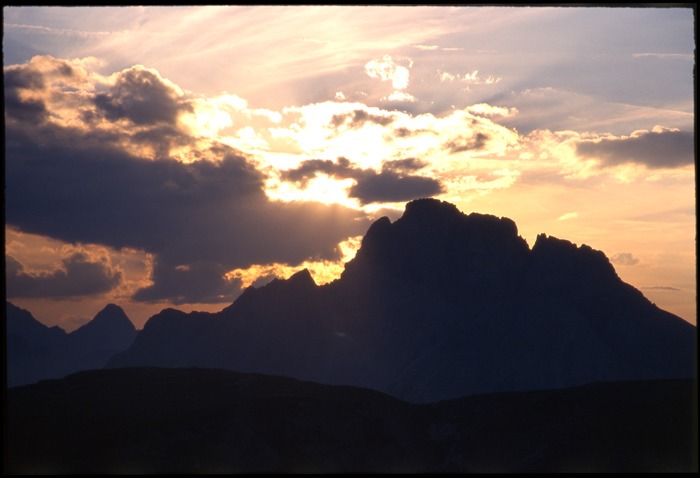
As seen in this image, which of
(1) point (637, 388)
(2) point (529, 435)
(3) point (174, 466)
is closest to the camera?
(3) point (174, 466)

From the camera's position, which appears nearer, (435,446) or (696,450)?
(696,450)

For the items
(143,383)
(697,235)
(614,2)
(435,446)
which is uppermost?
(614,2)

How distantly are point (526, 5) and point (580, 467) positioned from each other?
96.8m

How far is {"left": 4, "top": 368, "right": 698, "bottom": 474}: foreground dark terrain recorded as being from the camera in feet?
336

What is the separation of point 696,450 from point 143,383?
13665 centimetres

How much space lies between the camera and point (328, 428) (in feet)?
387

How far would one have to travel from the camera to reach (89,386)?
13612cm

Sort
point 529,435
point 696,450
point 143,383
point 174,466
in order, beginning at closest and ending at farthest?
1. point 696,450
2. point 174,466
3. point 529,435
4. point 143,383

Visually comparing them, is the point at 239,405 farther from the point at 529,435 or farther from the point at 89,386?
the point at 529,435

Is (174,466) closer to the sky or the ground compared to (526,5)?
closer to the ground

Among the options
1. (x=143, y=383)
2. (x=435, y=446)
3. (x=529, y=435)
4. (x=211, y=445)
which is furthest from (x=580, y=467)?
(x=143, y=383)

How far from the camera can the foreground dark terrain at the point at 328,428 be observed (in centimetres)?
10238

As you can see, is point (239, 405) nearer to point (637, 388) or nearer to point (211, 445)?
point (211, 445)

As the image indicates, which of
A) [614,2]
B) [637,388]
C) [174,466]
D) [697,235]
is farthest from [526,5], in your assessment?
[637,388]
